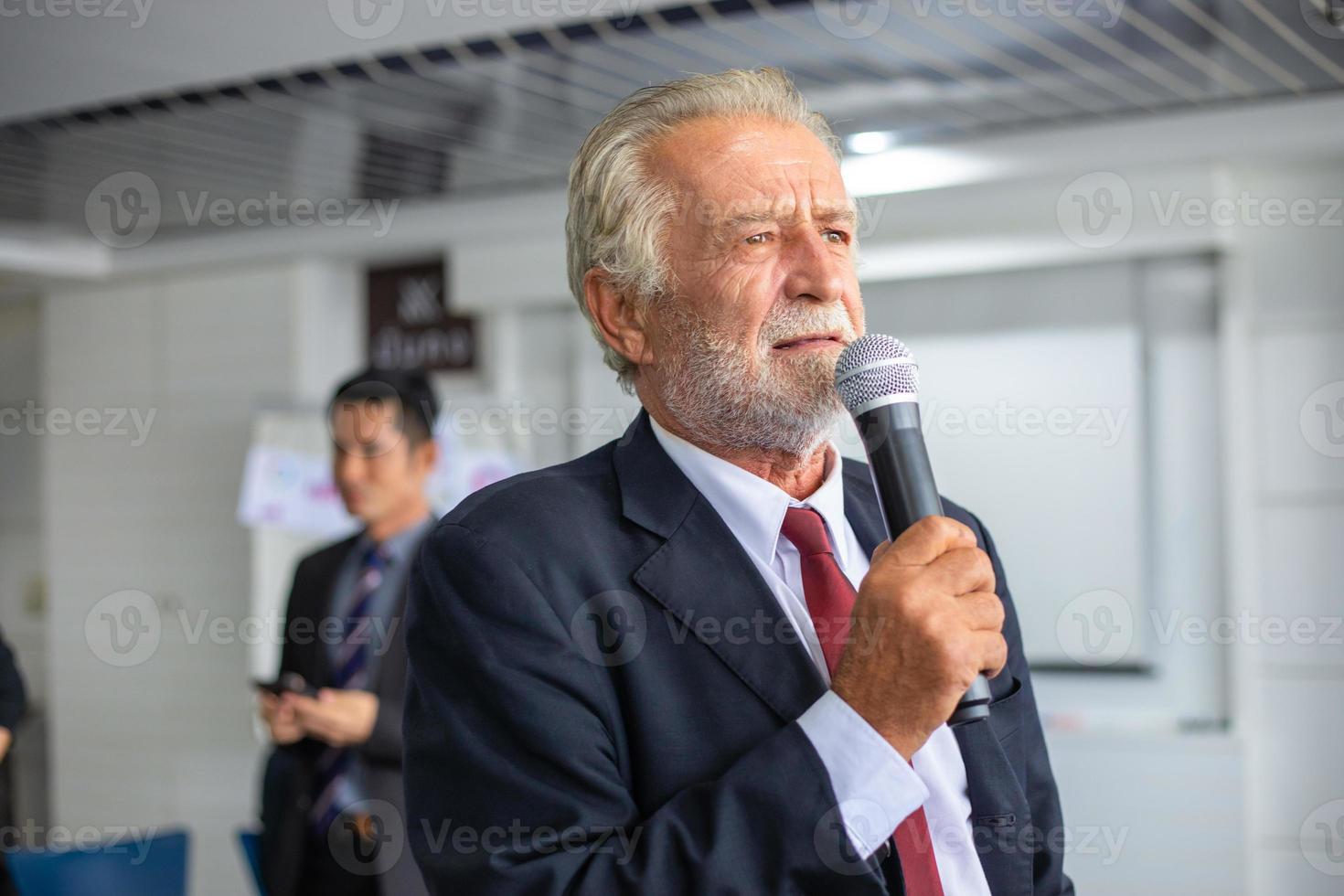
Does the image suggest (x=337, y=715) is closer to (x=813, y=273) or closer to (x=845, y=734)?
(x=813, y=273)

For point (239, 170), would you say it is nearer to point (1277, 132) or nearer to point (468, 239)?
point (468, 239)

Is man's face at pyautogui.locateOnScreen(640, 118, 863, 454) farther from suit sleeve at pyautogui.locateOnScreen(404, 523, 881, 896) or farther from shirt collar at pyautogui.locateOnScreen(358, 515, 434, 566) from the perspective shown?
shirt collar at pyautogui.locateOnScreen(358, 515, 434, 566)

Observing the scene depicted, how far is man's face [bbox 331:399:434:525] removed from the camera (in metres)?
3.33

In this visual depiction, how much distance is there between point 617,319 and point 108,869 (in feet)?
8.63

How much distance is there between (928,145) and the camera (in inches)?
170

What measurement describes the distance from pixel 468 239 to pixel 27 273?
2.05 metres

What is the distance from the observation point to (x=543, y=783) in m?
1.06

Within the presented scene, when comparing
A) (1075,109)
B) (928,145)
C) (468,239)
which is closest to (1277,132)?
(1075,109)

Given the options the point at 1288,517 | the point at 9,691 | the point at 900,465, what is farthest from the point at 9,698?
the point at 1288,517

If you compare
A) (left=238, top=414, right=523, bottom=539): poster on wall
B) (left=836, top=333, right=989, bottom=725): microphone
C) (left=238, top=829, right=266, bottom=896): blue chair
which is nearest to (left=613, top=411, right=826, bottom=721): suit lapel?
(left=836, top=333, right=989, bottom=725): microphone

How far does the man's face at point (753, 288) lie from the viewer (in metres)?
1.29

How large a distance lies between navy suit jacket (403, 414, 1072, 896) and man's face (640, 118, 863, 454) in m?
0.09

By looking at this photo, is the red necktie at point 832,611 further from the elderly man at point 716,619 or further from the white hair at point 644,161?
the white hair at point 644,161

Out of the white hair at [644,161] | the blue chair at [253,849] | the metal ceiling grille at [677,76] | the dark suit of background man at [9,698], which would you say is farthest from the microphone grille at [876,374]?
the blue chair at [253,849]
